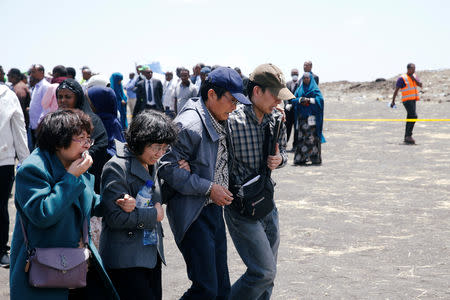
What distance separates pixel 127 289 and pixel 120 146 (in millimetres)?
771

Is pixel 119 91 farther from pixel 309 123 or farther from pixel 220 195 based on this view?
pixel 220 195

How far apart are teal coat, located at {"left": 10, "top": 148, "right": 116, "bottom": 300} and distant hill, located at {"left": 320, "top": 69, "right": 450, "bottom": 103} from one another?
35816mm

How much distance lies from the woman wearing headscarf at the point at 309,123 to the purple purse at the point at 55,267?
972 cm

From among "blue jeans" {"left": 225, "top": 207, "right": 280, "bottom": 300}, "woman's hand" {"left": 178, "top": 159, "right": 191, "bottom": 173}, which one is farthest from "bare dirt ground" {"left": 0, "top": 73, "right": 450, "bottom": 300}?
"woman's hand" {"left": 178, "top": 159, "right": 191, "bottom": 173}

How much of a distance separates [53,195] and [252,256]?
1.53m

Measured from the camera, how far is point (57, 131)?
9.32ft

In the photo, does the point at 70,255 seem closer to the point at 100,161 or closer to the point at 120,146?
the point at 120,146

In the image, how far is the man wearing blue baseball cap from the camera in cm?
346

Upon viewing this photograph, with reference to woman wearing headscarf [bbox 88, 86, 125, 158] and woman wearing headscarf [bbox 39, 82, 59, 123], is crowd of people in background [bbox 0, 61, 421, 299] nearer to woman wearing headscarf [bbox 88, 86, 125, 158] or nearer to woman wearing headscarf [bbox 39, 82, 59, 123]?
woman wearing headscarf [bbox 88, 86, 125, 158]

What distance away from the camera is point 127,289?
3139mm

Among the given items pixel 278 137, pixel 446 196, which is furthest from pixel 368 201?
pixel 278 137

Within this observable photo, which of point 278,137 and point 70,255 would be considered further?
point 278,137

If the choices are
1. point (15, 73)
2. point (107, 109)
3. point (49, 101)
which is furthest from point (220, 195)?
point (15, 73)

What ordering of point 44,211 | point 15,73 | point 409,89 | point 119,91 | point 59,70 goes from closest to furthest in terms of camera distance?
point 44,211 < point 59,70 < point 15,73 < point 119,91 < point 409,89
